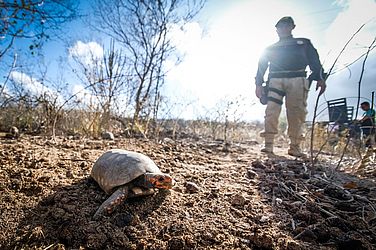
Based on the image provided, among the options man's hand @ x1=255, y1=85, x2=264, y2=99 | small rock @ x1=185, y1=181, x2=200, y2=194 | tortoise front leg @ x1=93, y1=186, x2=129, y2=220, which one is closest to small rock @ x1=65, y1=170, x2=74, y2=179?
tortoise front leg @ x1=93, y1=186, x2=129, y2=220

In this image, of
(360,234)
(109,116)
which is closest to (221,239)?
(360,234)

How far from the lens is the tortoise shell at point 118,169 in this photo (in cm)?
133

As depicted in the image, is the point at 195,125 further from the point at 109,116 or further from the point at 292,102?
the point at 292,102

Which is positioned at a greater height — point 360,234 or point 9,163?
point 9,163

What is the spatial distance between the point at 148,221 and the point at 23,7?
3.36m

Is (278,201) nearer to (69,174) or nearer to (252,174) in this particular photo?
(252,174)

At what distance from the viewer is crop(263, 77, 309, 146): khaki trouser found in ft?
10.7

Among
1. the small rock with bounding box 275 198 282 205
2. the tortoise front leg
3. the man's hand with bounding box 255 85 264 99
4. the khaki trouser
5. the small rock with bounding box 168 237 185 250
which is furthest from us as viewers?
A: the man's hand with bounding box 255 85 264 99

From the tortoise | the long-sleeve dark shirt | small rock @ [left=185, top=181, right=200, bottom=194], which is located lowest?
small rock @ [left=185, top=181, right=200, bottom=194]

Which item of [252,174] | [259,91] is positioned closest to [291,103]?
[259,91]

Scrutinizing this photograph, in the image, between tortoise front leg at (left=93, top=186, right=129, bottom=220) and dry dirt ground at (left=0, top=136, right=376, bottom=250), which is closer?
dry dirt ground at (left=0, top=136, right=376, bottom=250)

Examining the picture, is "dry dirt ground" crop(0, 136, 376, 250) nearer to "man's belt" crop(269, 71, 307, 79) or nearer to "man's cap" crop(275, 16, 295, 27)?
"man's belt" crop(269, 71, 307, 79)

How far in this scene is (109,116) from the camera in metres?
4.52

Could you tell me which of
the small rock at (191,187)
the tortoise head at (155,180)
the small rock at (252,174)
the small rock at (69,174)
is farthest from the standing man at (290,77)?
the small rock at (69,174)
